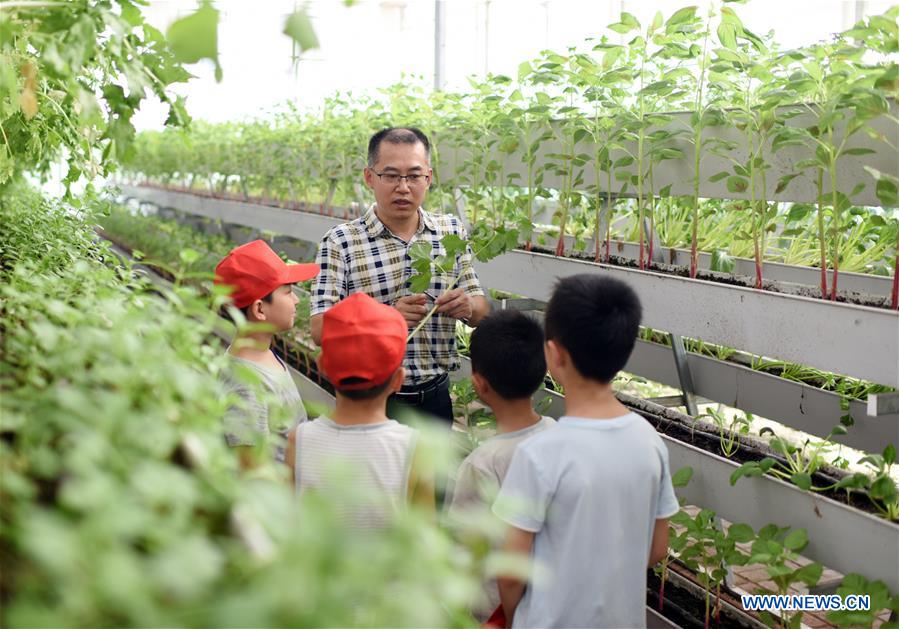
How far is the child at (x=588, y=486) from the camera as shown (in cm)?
161

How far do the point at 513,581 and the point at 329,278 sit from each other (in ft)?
3.93

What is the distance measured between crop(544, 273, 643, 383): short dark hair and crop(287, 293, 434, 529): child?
0.30m

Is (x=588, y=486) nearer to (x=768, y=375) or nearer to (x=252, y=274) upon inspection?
(x=252, y=274)

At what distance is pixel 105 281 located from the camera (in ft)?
5.22

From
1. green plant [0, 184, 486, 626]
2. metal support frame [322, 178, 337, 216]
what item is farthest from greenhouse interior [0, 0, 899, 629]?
metal support frame [322, 178, 337, 216]

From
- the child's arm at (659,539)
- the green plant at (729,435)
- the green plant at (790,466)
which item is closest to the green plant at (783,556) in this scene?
the green plant at (790,466)

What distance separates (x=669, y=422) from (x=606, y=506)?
132 cm

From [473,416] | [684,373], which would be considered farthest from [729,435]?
[473,416]

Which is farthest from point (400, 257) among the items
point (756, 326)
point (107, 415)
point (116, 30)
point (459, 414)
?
point (107, 415)

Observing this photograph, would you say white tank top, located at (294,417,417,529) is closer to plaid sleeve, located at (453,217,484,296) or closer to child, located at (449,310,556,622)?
child, located at (449,310,556,622)

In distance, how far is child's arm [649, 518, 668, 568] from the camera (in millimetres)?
1784

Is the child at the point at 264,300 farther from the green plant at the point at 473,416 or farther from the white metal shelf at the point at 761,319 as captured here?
the white metal shelf at the point at 761,319

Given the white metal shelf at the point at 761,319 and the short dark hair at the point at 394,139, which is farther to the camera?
the short dark hair at the point at 394,139

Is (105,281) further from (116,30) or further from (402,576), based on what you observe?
(402,576)
